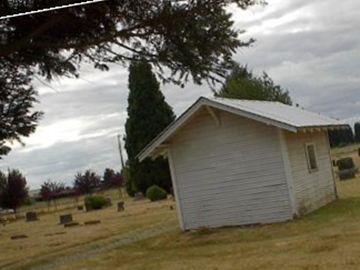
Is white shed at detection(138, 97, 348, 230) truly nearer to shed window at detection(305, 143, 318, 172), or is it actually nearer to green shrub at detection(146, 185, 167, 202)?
shed window at detection(305, 143, 318, 172)

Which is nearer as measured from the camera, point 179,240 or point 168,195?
point 179,240

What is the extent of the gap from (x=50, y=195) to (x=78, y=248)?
39.7 meters

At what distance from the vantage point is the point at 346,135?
9044cm

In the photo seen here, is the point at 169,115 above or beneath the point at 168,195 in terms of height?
above

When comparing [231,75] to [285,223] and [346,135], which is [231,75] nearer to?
[285,223]

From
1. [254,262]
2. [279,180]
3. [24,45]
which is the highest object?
[24,45]

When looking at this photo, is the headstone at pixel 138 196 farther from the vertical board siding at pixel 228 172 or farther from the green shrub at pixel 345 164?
the vertical board siding at pixel 228 172

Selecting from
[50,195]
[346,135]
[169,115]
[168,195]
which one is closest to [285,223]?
[168,195]

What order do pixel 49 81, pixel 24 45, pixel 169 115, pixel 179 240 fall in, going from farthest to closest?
1. pixel 169 115
2. pixel 179 240
3. pixel 49 81
4. pixel 24 45

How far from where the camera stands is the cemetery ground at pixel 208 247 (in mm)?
11766

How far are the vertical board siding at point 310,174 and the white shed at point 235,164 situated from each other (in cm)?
3

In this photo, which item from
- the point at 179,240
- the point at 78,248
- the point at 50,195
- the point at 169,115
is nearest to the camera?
the point at 179,240

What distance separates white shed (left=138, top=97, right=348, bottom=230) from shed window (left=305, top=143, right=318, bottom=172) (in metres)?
0.31

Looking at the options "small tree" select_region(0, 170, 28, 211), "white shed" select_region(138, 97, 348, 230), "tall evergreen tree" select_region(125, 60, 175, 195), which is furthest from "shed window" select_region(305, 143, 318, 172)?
"small tree" select_region(0, 170, 28, 211)
